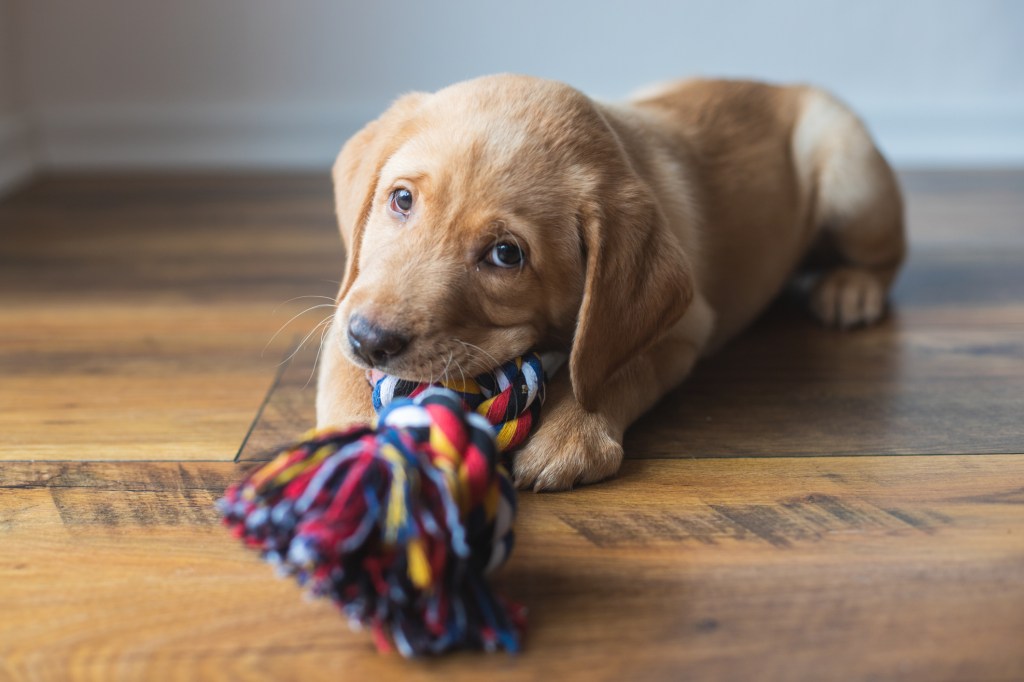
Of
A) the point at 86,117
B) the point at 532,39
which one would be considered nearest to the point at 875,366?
the point at 532,39

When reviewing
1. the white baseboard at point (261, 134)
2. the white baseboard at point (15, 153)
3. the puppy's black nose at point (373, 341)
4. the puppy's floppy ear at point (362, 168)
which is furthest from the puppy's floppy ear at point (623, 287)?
the white baseboard at point (15, 153)

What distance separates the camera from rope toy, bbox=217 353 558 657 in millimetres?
1414

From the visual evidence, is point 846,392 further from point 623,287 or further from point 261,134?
point 261,134

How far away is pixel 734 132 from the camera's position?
9.29 feet

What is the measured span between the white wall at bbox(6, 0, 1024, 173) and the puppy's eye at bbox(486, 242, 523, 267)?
3.43m

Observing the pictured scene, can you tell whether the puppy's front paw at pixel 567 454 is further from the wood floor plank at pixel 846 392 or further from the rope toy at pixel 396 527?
the rope toy at pixel 396 527

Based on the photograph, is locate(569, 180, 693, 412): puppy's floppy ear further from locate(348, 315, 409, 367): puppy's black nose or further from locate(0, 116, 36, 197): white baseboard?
locate(0, 116, 36, 197): white baseboard

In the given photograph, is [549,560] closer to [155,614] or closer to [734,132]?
[155,614]

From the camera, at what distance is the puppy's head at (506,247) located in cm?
188

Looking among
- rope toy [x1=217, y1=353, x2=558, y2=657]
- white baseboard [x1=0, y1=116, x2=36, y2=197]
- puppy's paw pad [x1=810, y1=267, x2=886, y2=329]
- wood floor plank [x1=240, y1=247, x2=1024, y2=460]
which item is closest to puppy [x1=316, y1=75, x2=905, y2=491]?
wood floor plank [x1=240, y1=247, x2=1024, y2=460]

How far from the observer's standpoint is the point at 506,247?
6.44ft

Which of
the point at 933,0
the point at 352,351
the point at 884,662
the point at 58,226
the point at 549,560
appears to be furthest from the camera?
the point at 933,0

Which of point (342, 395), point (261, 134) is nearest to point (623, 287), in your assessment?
point (342, 395)

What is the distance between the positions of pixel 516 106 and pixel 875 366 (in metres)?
1.25
